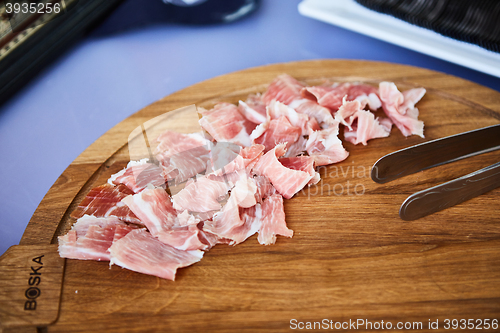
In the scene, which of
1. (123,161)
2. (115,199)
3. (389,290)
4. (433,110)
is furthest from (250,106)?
(389,290)

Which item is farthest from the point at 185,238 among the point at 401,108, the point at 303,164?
the point at 401,108

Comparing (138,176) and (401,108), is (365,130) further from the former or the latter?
(138,176)

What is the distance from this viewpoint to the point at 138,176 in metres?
1.50

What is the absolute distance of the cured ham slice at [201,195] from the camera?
1401 millimetres

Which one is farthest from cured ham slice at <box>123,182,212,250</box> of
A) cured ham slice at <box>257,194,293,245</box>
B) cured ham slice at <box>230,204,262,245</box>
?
cured ham slice at <box>257,194,293,245</box>

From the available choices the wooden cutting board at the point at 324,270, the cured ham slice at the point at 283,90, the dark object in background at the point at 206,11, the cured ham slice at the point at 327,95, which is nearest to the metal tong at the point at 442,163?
the wooden cutting board at the point at 324,270

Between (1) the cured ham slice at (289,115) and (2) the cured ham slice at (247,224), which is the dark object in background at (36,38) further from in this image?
(2) the cured ham slice at (247,224)

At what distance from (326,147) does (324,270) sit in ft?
1.81

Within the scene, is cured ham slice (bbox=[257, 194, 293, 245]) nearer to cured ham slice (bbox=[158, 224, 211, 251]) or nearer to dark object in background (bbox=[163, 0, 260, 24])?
cured ham slice (bbox=[158, 224, 211, 251])

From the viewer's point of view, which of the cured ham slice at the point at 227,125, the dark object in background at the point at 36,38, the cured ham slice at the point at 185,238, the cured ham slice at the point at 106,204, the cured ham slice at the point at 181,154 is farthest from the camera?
the dark object in background at the point at 36,38

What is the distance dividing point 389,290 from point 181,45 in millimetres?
1926

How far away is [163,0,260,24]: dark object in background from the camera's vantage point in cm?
244

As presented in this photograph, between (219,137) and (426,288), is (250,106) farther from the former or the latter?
(426,288)

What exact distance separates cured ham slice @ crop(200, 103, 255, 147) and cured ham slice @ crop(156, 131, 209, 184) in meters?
0.06
